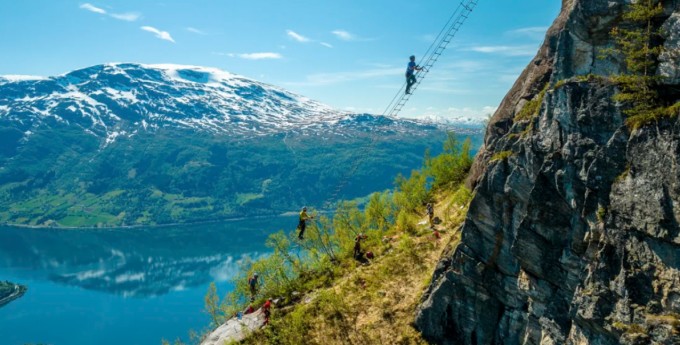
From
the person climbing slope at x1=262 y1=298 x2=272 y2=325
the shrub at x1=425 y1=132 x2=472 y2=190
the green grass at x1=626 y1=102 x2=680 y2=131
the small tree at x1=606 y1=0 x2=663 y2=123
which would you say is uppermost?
the small tree at x1=606 y1=0 x2=663 y2=123

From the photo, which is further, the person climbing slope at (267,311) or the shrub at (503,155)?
the person climbing slope at (267,311)

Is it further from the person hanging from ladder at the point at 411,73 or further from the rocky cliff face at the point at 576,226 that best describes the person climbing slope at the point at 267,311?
the person hanging from ladder at the point at 411,73

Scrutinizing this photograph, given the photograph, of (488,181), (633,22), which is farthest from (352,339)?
(633,22)

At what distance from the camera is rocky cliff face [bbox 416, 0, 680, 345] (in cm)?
1709

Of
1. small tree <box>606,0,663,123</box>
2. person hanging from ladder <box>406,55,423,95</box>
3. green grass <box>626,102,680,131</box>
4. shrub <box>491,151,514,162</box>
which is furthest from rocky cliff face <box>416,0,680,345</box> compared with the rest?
person hanging from ladder <box>406,55,423,95</box>

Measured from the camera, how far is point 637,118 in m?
18.1

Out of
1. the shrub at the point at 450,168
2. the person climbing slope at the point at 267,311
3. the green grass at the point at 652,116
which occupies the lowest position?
the person climbing slope at the point at 267,311

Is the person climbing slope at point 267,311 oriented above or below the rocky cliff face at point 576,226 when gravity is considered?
below

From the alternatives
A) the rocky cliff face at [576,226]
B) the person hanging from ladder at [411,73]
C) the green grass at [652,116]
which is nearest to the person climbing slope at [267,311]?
the rocky cliff face at [576,226]

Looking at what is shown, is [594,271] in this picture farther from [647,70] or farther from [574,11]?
[574,11]

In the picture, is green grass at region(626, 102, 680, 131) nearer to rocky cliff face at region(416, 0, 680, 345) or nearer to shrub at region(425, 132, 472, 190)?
rocky cliff face at region(416, 0, 680, 345)

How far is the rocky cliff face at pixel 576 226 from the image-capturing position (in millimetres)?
17094

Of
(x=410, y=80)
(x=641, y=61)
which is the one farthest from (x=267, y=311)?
(x=641, y=61)

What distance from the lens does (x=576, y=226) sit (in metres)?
21.0
